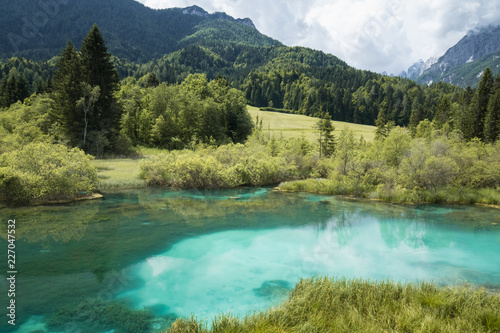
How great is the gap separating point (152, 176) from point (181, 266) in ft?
63.5

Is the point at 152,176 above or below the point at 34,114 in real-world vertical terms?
below

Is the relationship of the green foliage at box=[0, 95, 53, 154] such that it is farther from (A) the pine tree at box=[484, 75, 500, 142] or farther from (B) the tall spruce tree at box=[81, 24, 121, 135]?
(A) the pine tree at box=[484, 75, 500, 142]

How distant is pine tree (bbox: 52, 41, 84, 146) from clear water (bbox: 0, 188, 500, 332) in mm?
21223

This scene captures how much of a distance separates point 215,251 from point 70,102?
1419 inches

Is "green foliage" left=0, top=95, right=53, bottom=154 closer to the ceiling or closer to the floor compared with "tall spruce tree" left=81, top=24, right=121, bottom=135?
closer to the floor

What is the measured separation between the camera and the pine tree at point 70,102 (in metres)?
39.4

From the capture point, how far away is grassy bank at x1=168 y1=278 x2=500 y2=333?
7031mm

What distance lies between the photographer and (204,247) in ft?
49.8

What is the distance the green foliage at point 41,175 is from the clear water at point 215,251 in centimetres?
165

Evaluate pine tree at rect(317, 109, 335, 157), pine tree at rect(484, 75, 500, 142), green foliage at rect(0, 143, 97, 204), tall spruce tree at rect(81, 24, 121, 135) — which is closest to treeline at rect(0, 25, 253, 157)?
tall spruce tree at rect(81, 24, 121, 135)

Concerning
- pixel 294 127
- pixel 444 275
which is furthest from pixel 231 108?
pixel 444 275

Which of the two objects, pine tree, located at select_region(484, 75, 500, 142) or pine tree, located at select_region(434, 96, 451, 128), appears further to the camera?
pine tree, located at select_region(434, 96, 451, 128)

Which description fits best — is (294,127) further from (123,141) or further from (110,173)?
(110,173)

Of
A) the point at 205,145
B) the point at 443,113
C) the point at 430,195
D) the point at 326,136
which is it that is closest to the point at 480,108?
the point at 443,113
